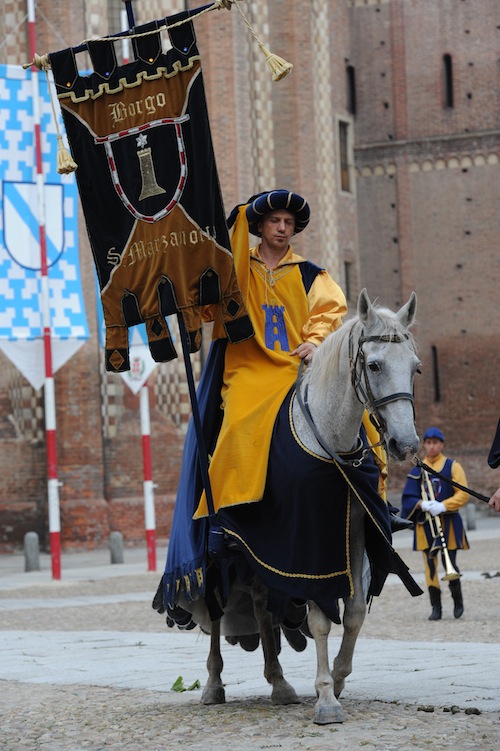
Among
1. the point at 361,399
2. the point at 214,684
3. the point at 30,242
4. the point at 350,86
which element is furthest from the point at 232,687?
the point at 350,86

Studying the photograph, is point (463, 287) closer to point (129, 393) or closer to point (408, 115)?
point (408, 115)

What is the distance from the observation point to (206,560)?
7.48 metres

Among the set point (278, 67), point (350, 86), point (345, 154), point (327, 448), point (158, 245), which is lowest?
point (327, 448)

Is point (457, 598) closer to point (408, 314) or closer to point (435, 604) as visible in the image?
point (435, 604)

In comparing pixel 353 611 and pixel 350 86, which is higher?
pixel 350 86

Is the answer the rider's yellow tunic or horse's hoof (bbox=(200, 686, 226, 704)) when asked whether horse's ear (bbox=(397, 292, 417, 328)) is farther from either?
horse's hoof (bbox=(200, 686, 226, 704))

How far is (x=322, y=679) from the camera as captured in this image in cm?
685

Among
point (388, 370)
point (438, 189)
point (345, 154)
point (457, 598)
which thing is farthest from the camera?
point (438, 189)

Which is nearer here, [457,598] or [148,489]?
[457,598]

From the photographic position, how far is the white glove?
541 inches

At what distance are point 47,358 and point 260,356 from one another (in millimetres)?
14112

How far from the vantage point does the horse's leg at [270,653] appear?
24.6 ft

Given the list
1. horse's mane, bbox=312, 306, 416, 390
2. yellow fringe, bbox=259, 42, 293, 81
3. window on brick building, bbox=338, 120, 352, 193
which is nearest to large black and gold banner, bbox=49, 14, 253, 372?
yellow fringe, bbox=259, 42, 293, 81

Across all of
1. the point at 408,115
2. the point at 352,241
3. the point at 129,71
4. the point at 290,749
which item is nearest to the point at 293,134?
the point at 352,241
